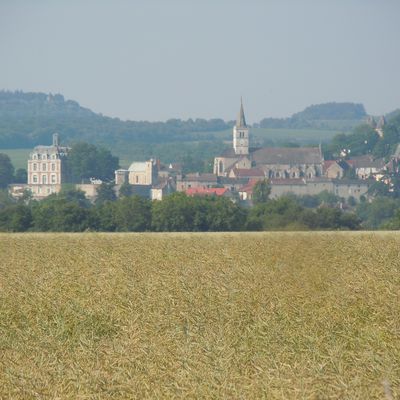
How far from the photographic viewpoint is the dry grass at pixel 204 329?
11352 millimetres

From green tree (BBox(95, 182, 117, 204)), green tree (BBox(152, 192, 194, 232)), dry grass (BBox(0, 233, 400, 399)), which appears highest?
dry grass (BBox(0, 233, 400, 399))

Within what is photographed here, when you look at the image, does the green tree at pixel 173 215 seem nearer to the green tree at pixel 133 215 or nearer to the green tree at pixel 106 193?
the green tree at pixel 133 215

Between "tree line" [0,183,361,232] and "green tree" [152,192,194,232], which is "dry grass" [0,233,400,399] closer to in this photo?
"tree line" [0,183,361,232]

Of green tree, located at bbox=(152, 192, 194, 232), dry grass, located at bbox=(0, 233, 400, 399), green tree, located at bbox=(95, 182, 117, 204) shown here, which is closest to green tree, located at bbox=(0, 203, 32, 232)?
green tree, located at bbox=(152, 192, 194, 232)

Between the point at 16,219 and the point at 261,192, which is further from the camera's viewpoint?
the point at 261,192

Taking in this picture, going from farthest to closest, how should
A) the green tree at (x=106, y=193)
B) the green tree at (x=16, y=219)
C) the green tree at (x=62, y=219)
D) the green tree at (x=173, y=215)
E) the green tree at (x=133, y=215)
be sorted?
1. the green tree at (x=106, y=193)
2. the green tree at (x=173, y=215)
3. the green tree at (x=133, y=215)
4. the green tree at (x=62, y=219)
5. the green tree at (x=16, y=219)

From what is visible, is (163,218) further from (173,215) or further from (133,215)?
(133,215)

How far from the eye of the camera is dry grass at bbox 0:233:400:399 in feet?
37.2

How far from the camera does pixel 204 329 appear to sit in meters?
14.5

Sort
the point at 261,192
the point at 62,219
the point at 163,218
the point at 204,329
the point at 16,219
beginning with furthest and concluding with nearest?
the point at 261,192, the point at 163,218, the point at 16,219, the point at 62,219, the point at 204,329

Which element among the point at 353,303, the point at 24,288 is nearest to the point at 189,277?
the point at 24,288

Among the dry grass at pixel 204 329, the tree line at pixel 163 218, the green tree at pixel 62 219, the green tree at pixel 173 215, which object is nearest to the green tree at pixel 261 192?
the green tree at pixel 173 215

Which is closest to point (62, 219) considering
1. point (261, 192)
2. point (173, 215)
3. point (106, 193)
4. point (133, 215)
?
point (133, 215)

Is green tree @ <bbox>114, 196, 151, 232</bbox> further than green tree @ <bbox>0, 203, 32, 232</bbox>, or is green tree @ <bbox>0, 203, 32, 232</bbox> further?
green tree @ <bbox>114, 196, 151, 232</bbox>
